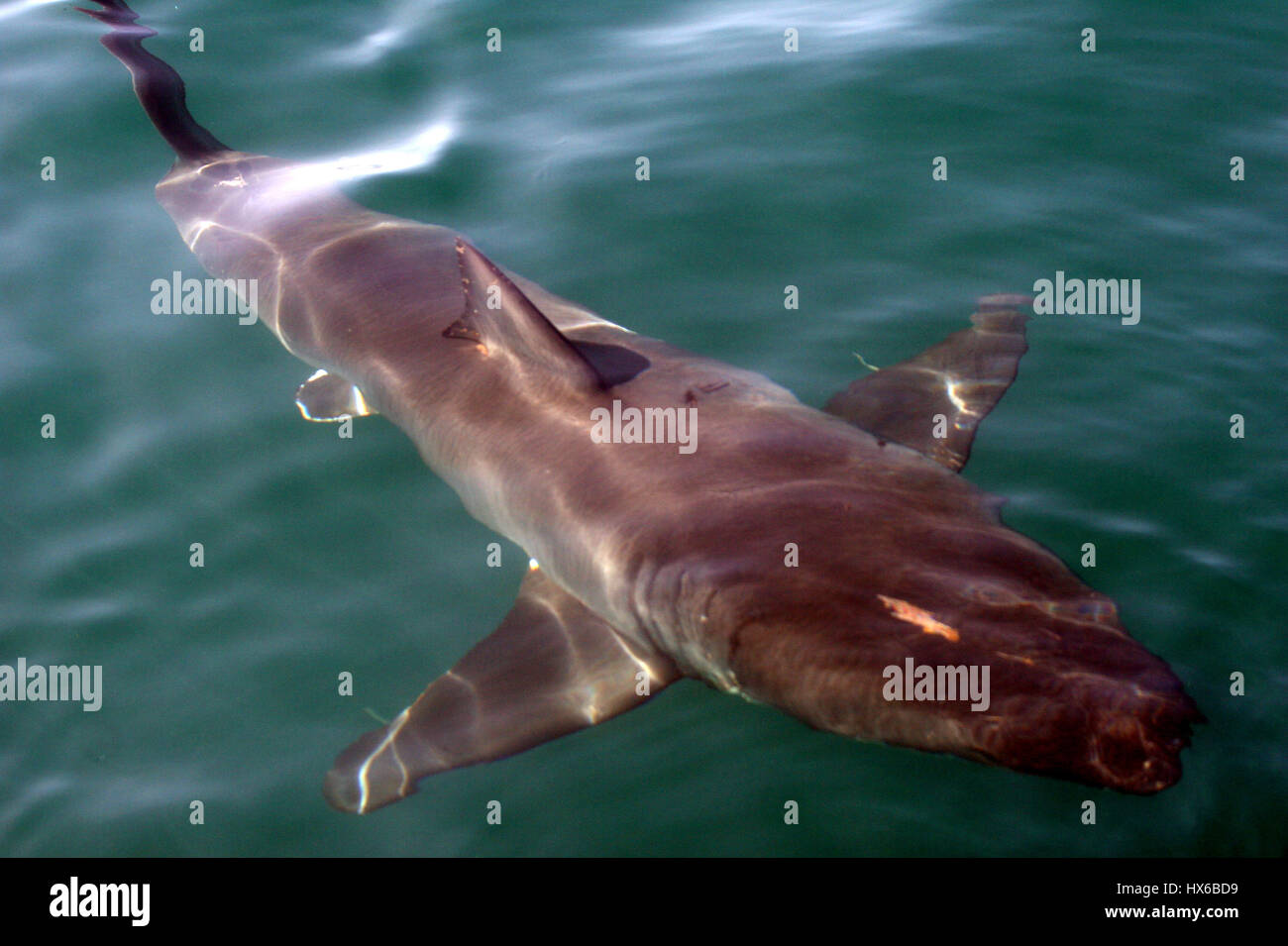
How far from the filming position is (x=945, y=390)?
5.61 metres

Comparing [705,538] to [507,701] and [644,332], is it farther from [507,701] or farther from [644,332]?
[644,332]

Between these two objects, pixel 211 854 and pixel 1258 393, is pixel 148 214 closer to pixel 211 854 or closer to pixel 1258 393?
pixel 211 854

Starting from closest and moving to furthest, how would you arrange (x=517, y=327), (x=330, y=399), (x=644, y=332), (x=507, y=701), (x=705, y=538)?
1. (x=705, y=538)
2. (x=507, y=701)
3. (x=517, y=327)
4. (x=330, y=399)
5. (x=644, y=332)

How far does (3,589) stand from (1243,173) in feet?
27.6

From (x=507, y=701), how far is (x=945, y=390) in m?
2.83

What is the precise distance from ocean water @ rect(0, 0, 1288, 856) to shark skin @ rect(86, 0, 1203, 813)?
0.93 ft

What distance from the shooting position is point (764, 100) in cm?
887

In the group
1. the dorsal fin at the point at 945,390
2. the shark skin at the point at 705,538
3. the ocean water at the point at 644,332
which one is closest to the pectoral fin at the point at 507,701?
the shark skin at the point at 705,538

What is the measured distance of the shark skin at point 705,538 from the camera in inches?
139

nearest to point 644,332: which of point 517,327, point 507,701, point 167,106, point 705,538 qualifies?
point 517,327

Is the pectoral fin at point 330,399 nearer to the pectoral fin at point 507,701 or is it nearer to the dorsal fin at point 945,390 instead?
the pectoral fin at point 507,701

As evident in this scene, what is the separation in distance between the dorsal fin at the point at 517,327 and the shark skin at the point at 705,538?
13 mm

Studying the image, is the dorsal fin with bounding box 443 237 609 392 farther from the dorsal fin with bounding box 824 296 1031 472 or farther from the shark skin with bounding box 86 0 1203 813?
the dorsal fin with bounding box 824 296 1031 472

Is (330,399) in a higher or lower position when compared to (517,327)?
lower
